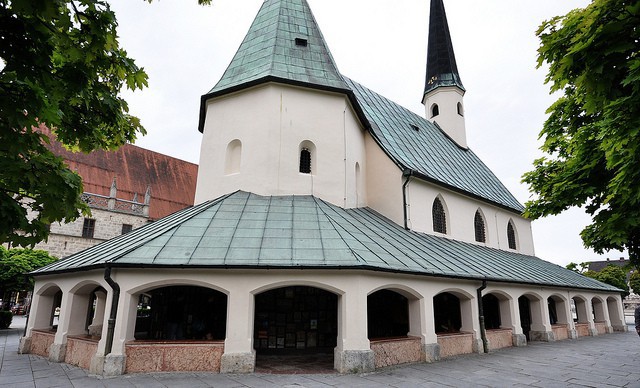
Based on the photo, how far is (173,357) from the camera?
8.02 m

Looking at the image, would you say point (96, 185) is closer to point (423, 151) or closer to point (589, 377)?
point (423, 151)

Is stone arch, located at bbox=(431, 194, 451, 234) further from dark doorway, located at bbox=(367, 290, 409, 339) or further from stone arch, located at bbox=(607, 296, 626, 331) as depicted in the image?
stone arch, located at bbox=(607, 296, 626, 331)

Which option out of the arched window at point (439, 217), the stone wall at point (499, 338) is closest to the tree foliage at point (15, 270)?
the arched window at point (439, 217)

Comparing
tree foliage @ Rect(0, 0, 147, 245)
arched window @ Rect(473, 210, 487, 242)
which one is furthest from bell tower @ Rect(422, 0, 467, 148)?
tree foliage @ Rect(0, 0, 147, 245)

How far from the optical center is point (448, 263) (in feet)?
38.4

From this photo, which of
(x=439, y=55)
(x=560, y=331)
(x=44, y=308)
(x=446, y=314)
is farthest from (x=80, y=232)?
(x=560, y=331)

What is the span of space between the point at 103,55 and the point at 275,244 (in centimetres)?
589

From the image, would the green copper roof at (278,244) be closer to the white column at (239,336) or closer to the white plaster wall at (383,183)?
the white column at (239,336)

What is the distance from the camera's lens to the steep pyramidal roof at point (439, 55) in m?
25.9

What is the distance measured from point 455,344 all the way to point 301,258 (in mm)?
5569

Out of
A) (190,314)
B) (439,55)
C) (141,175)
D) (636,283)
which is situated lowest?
(190,314)

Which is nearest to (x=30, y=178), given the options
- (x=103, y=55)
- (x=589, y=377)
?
(x=103, y=55)

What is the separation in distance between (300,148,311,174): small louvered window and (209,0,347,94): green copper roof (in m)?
2.42

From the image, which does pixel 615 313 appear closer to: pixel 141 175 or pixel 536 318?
pixel 536 318
